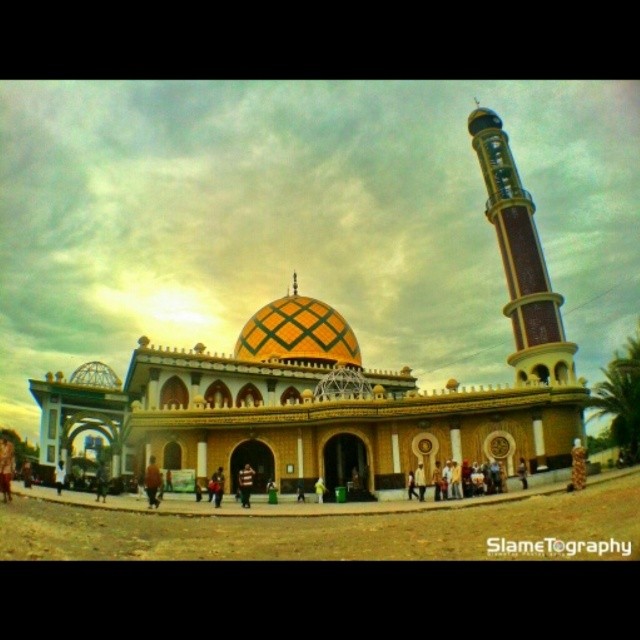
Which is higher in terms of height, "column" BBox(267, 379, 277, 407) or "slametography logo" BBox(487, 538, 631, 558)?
"column" BBox(267, 379, 277, 407)

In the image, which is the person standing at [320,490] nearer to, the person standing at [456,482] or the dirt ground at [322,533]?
the person standing at [456,482]

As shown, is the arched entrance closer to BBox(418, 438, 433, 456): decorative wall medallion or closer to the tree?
BBox(418, 438, 433, 456): decorative wall medallion

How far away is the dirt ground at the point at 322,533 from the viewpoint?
5227 millimetres

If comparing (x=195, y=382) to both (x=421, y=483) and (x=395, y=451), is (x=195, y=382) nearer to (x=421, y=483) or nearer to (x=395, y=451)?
(x=395, y=451)

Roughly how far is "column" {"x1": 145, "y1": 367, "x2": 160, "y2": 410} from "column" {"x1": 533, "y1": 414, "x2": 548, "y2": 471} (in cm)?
724

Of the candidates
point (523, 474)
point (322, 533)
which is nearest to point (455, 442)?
point (523, 474)

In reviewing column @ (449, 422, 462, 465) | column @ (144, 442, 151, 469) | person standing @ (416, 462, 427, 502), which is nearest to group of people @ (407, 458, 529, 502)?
person standing @ (416, 462, 427, 502)

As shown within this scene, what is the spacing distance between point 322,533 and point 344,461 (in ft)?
16.3

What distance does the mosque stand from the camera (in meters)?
8.84

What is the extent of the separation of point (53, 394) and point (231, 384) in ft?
24.8

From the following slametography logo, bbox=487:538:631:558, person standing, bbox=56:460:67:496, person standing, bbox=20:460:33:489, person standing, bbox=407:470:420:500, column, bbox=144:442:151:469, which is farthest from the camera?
person standing, bbox=407:470:420:500

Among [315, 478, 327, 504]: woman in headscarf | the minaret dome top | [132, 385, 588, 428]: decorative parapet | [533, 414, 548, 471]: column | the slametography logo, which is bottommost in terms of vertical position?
the slametography logo

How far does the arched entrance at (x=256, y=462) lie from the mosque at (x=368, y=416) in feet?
0.07
